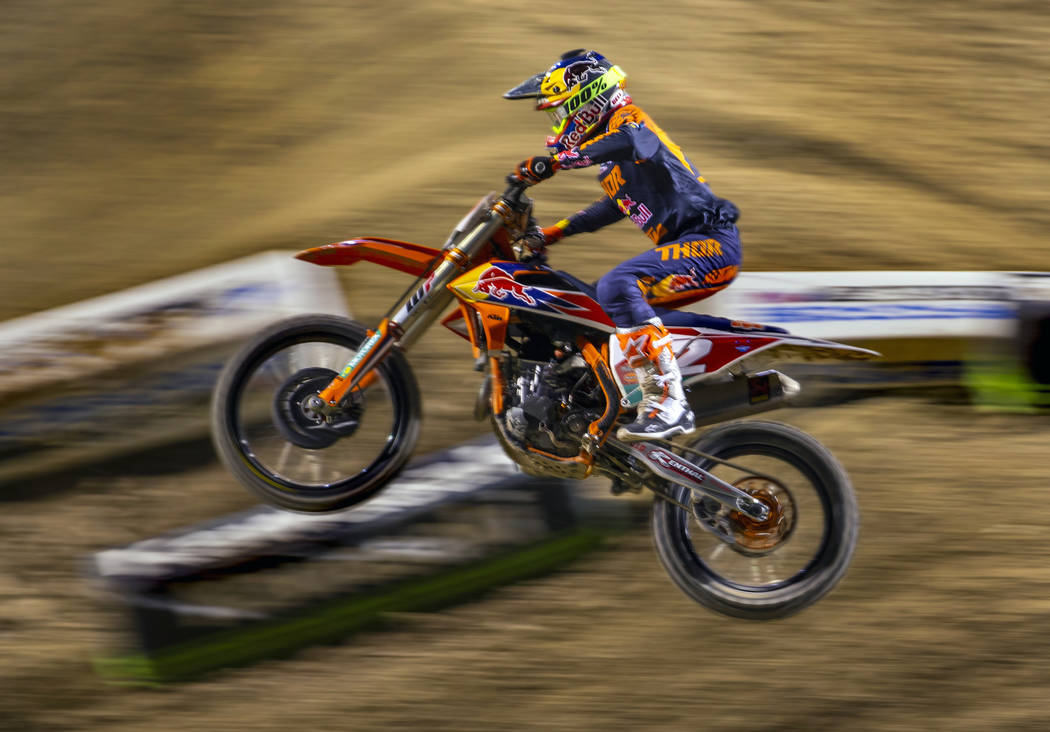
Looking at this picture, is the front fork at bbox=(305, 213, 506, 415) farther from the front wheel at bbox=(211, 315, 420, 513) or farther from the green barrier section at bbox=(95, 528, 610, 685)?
the green barrier section at bbox=(95, 528, 610, 685)

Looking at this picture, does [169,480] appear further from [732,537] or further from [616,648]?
[732,537]

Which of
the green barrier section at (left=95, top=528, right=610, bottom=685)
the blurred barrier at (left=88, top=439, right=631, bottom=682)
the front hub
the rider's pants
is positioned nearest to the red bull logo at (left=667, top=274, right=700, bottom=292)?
the rider's pants

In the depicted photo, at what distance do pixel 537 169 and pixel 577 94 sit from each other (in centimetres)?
41

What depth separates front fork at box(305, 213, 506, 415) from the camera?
506cm

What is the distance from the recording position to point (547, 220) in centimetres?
820

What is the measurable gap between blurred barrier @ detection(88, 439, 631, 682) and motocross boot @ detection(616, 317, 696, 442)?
1313mm

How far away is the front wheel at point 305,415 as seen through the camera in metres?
5.09

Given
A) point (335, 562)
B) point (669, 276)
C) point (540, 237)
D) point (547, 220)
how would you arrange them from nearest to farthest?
point (669, 276), point (540, 237), point (335, 562), point (547, 220)

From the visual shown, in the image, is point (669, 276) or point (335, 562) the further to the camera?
point (335, 562)

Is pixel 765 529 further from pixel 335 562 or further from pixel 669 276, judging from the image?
pixel 335 562

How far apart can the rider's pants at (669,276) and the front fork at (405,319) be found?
0.68m

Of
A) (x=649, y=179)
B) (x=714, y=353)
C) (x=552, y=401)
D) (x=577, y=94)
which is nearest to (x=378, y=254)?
(x=552, y=401)

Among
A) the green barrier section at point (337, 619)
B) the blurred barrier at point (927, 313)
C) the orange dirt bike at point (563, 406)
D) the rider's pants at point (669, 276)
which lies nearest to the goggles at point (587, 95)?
the orange dirt bike at point (563, 406)

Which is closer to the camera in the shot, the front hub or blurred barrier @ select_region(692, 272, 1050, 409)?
the front hub
